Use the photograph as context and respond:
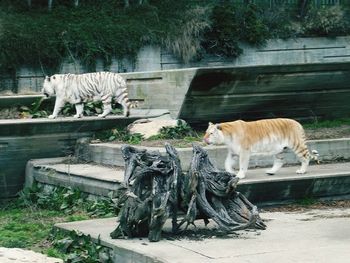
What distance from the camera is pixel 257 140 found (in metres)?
11.0

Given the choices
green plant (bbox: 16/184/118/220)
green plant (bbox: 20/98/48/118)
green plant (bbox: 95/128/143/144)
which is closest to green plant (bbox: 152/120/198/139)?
green plant (bbox: 95/128/143/144)

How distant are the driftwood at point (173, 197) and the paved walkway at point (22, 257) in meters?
0.73

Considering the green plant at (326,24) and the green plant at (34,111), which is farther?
the green plant at (326,24)

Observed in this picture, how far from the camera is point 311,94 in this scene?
14.9m

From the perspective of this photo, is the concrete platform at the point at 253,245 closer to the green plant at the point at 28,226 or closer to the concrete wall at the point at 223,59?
the green plant at the point at 28,226

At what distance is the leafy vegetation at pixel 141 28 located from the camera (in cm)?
2268

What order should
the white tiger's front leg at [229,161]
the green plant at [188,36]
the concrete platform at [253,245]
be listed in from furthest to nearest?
the green plant at [188,36] → the white tiger's front leg at [229,161] → the concrete platform at [253,245]

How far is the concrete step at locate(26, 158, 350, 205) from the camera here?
1042 centimetres

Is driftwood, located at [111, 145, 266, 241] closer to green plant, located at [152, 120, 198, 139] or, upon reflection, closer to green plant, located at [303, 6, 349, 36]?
green plant, located at [152, 120, 198, 139]

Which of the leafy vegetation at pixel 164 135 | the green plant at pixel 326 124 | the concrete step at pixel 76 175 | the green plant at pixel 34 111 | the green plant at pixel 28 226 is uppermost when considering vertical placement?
the green plant at pixel 34 111

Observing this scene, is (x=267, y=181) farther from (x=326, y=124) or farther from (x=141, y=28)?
(x=141, y=28)

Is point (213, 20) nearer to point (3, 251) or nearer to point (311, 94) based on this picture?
point (311, 94)

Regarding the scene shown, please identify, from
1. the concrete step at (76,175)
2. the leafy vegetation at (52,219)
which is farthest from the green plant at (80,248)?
the concrete step at (76,175)

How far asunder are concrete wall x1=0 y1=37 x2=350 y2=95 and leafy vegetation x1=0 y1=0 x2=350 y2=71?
191 millimetres
